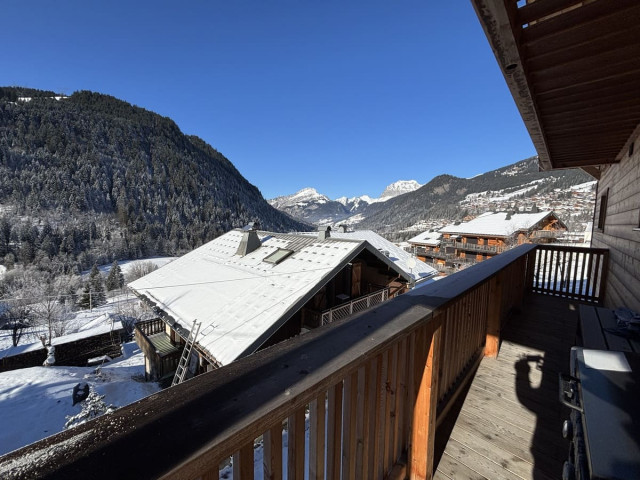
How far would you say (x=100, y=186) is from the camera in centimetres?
6375

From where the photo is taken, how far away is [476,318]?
9.25 ft

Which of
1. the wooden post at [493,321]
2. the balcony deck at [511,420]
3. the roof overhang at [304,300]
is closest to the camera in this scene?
the balcony deck at [511,420]

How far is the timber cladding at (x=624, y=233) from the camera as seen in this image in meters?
3.32

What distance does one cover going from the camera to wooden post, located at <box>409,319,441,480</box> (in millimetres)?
1599

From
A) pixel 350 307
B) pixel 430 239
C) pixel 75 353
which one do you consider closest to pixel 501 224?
pixel 430 239

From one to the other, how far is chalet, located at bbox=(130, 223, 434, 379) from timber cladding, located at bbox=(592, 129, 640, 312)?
3.76 meters

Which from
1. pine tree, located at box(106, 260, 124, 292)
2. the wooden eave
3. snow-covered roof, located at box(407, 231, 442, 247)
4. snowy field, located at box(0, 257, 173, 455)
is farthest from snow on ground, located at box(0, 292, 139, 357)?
snow-covered roof, located at box(407, 231, 442, 247)

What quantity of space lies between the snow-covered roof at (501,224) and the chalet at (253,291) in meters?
23.5

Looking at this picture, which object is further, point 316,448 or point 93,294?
point 93,294

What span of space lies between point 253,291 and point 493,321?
19.6ft

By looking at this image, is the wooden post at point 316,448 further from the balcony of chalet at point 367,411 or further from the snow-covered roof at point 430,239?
the snow-covered roof at point 430,239

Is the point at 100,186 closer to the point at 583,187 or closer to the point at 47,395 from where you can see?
the point at 47,395

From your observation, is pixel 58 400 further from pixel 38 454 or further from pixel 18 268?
pixel 18 268

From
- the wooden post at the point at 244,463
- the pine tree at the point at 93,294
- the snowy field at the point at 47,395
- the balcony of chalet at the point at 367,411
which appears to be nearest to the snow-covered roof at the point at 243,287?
the snowy field at the point at 47,395
